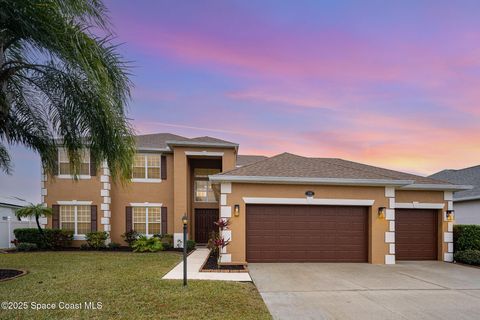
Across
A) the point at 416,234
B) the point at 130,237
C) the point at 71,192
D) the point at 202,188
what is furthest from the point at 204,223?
the point at 416,234

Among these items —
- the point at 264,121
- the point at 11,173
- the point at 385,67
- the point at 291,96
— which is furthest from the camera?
the point at 264,121

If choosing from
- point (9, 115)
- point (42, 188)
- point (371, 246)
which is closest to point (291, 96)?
point (371, 246)

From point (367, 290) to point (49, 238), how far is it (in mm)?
14627

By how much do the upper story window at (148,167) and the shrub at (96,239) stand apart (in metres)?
3.36

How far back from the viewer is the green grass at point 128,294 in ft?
18.2

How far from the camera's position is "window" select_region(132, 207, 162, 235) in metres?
→ 16.5

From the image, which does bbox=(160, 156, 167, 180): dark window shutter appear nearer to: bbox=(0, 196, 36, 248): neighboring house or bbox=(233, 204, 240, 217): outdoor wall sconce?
bbox=(233, 204, 240, 217): outdoor wall sconce

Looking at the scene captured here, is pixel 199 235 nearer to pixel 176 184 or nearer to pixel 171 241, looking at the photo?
pixel 171 241

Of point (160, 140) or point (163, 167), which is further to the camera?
point (160, 140)

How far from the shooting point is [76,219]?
16.1 m

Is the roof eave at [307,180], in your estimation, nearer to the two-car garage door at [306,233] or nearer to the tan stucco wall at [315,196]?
the tan stucco wall at [315,196]

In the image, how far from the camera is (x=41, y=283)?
7.86 metres

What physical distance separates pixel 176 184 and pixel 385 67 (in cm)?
1074

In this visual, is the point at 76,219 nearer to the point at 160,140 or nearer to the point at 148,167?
the point at 148,167
